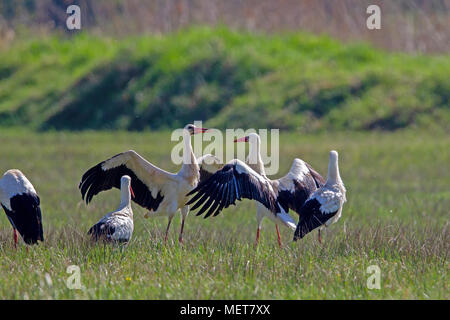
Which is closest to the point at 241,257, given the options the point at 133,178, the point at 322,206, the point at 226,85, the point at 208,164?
the point at 322,206

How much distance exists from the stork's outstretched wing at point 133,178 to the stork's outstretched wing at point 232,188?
1.02 metres

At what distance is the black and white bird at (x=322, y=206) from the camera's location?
7855mm

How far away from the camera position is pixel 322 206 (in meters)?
7.91

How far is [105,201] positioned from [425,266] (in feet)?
20.3

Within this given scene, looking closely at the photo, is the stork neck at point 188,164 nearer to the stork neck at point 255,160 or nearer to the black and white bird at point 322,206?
the stork neck at point 255,160

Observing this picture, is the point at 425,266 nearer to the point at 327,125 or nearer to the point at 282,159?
the point at 282,159

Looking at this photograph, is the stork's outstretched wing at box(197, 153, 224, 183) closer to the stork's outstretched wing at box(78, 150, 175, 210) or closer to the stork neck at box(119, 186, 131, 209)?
the stork's outstretched wing at box(78, 150, 175, 210)

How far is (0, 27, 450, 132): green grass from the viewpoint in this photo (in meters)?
21.3

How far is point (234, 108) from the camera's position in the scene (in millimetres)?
22188

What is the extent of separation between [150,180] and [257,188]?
4.88 feet

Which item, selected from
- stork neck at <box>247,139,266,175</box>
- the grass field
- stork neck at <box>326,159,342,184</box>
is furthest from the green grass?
stork neck at <box>326,159,342,184</box>

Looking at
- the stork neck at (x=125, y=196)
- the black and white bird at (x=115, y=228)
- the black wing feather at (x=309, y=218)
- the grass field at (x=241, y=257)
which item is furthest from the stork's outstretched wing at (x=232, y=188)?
the stork neck at (x=125, y=196)

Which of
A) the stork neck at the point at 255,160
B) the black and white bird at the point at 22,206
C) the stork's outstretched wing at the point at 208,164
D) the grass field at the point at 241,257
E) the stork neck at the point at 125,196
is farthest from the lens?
the stork's outstretched wing at the point at 208,164

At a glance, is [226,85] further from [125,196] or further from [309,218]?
[309,218]
